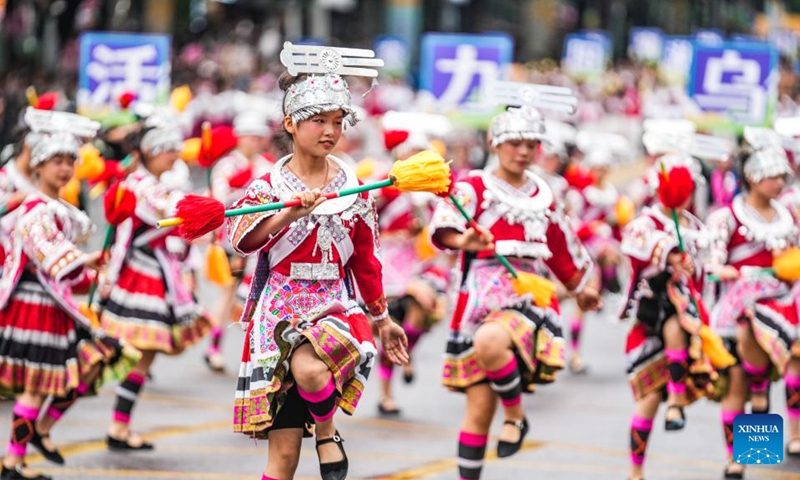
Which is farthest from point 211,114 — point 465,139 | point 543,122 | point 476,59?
point 543,122

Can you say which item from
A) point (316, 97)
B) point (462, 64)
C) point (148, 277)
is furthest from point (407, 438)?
point (462, 64)

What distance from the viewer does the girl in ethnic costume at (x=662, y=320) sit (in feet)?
26.9

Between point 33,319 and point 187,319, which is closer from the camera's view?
point 33,319

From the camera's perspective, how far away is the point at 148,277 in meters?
9.48

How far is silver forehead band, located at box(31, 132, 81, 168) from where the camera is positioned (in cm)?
809

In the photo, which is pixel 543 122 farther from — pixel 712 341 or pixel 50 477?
pixel 50 477

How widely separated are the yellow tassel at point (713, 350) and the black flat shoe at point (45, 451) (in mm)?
3612

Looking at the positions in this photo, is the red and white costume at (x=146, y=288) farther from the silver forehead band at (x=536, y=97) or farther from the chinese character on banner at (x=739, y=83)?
the chinese character on banner at (x=739, y=83)

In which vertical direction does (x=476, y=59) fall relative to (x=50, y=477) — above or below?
above

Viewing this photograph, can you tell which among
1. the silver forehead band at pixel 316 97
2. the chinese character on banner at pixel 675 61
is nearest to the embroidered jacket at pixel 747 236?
the silver forehead band at pixel 316 97

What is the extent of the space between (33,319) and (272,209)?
264 centimetres

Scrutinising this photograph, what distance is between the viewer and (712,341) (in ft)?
27.2

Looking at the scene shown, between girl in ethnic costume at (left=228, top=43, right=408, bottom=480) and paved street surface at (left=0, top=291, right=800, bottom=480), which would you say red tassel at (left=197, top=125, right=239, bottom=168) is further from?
girl in ethnic costume at (left=228, top=43, right=408, bottom=480)

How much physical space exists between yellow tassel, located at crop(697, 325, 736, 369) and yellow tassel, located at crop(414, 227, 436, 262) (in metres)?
3.08
